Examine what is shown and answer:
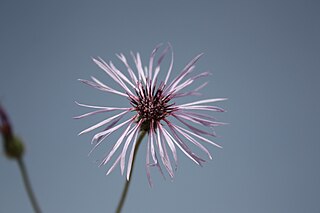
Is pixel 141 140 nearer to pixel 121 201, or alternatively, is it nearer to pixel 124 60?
pixel 121 201
